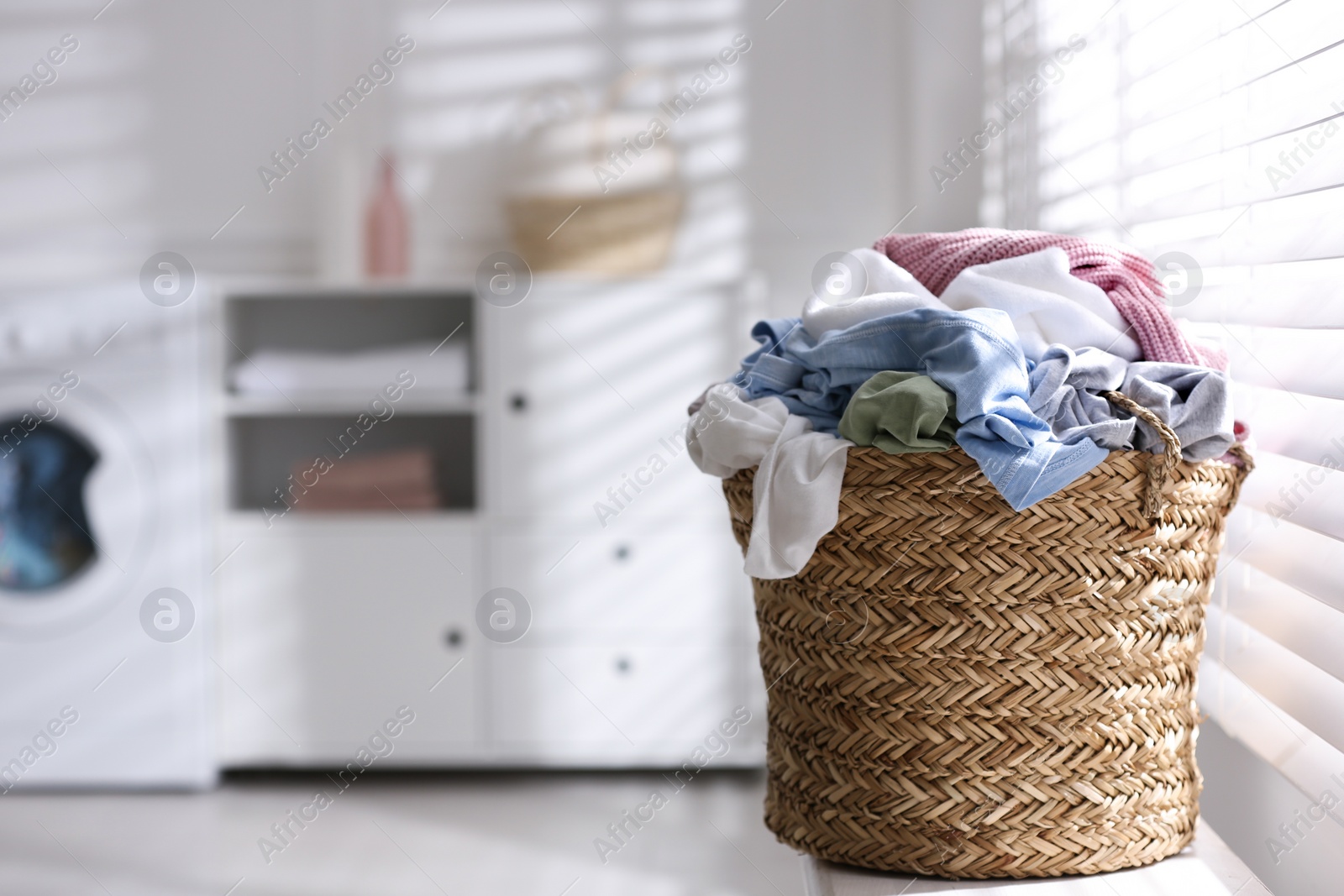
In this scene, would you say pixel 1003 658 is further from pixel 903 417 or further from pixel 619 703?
pixel 619 703

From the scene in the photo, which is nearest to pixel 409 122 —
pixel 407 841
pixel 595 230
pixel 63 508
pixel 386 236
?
pixel 386 236

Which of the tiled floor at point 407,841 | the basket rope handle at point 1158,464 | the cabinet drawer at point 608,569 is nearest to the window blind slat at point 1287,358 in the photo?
the basket rope handle at point 1158,464

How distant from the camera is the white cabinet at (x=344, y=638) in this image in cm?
204

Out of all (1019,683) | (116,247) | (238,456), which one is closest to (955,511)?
(1019,683)

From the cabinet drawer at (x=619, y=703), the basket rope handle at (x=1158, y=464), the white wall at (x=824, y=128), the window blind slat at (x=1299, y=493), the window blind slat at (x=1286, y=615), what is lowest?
the cabinet drawer at (x=619, y=703)

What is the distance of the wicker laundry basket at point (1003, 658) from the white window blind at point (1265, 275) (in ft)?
0.57

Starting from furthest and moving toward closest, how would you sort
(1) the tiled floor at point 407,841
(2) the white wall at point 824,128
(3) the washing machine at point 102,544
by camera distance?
(2) the white wall at point 824,128, (3) the washing machine at point 102,544, (1) the tiled floor at point 407,841

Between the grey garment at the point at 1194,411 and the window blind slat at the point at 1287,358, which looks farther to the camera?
the window blind slat at the point at 1287,358

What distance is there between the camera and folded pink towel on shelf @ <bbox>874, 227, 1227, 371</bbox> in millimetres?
709

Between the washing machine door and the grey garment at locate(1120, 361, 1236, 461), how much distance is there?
6.20ft

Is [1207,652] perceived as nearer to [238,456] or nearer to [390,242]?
[390,242]

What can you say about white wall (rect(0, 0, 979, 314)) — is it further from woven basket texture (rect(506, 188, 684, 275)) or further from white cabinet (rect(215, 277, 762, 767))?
white cabinet (rect(215, 277, 762, 767))

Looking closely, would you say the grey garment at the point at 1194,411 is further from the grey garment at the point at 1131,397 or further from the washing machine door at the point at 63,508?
the washing machine door at the point at 63,508

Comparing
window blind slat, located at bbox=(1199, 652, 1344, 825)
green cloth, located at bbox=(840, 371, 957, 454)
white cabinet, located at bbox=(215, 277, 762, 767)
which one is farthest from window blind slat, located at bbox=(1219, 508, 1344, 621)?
white cabinet, located at bbox=(215, 277, 762, 767)
